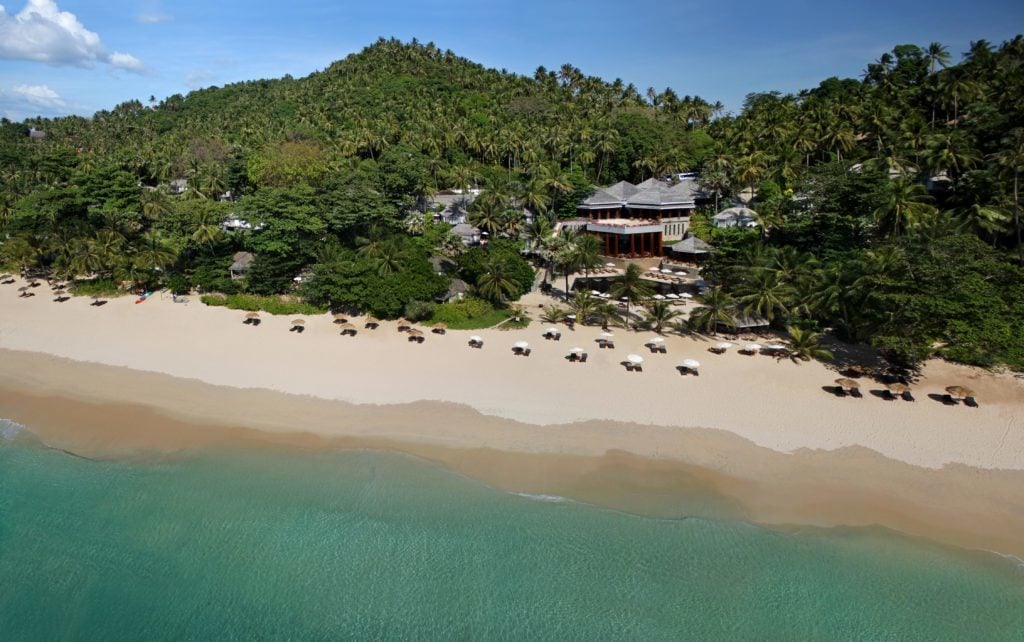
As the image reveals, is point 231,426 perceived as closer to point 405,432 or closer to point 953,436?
point 405,432

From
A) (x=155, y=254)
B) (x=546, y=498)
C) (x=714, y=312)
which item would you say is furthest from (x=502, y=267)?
(x=155, y=254)

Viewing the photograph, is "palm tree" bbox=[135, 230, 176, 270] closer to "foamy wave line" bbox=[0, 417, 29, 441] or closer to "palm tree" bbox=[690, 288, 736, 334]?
"foamy wave line" bbox=[0, 417, 29, 441]

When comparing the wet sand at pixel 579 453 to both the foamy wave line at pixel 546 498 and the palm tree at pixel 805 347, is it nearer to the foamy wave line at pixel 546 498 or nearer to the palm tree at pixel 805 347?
the foamy wave line at pixel 546 498

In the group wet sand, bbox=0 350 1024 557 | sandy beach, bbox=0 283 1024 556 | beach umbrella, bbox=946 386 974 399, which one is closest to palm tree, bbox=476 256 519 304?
sandy beach, bbox=0 283 1024 556

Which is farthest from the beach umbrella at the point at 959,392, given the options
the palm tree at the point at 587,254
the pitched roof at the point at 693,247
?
the pitched roof at the point at 693,247

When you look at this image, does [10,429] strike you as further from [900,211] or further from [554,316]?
[900,211]
